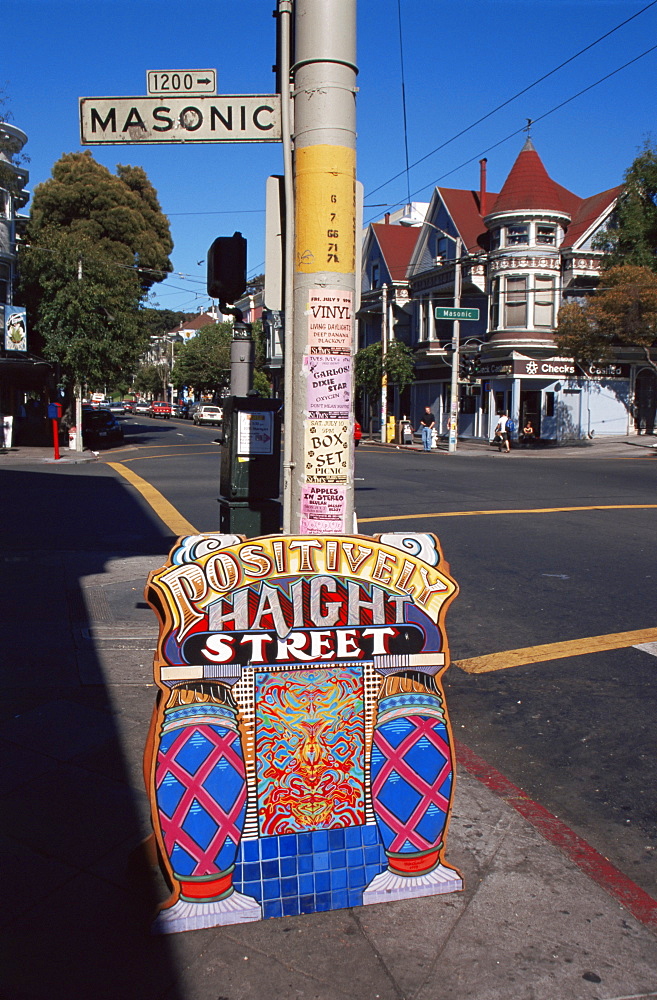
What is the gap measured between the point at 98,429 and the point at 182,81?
2997 centimetres

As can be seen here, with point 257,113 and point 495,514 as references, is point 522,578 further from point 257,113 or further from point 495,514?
point 257,113

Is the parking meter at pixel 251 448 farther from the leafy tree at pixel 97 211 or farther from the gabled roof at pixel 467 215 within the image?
the gabled roof at pixel 467 215

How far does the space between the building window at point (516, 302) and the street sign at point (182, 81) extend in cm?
3424

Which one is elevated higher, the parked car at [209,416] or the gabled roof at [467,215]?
the gabled roof at [467,215]

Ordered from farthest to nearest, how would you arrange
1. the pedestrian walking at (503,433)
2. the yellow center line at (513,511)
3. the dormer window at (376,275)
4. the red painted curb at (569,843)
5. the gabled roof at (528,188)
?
the dormer window at (376,275) → the gabled roof at (528,188) → the pedestrian walking at (503,433) → the yellow center line at (513,511) → the red painted curb at (569,843)

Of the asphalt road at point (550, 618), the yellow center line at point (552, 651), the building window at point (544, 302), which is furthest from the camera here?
the building window at point (544, 302)

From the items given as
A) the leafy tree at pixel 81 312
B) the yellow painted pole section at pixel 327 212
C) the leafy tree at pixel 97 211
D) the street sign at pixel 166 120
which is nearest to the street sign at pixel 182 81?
the street sign at pixel 166 120

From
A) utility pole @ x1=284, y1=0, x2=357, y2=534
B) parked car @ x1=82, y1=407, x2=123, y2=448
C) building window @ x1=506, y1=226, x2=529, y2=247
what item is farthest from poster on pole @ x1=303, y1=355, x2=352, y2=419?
building window @ x1=506, y1=226, x2=529, y2=247

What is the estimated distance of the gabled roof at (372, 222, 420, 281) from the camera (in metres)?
47.4

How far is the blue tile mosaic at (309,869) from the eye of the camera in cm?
286

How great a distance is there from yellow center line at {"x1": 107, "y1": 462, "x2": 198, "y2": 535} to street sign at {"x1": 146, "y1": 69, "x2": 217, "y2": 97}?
462 cm

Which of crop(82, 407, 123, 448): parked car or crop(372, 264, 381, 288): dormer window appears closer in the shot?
crop(82, 407, 123, 448): parked car

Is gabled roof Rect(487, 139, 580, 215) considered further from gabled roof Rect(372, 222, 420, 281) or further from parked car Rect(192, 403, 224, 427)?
parked car Rect(192, 403, 224, 427)

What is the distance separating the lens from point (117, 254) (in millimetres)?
38125
